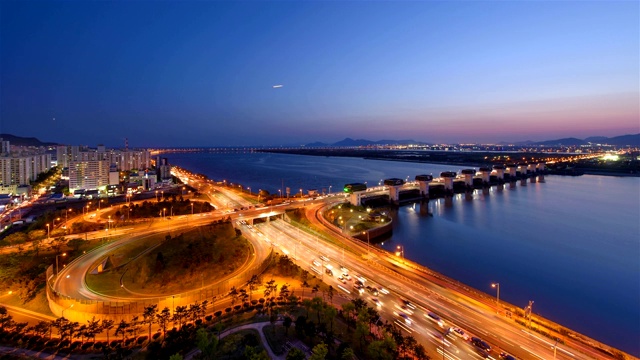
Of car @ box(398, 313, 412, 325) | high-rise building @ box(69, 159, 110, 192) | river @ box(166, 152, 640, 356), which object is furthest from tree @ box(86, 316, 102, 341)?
high-rise building @ box(69, 159, 110, 192)

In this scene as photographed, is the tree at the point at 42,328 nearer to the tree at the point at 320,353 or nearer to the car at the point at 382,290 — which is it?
the tree at the point at 320,353

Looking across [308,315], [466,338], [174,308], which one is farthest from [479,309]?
[174,308]

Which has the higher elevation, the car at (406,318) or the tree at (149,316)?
the car at (406,318)

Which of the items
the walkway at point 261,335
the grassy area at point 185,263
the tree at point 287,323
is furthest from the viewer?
the grassy area at point 185,263

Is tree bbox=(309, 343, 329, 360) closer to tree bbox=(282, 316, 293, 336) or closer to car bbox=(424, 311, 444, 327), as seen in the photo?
tree bbox=(282, 316, 293, 336)

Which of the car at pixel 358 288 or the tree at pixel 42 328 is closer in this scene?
the tree at pixel 42 328

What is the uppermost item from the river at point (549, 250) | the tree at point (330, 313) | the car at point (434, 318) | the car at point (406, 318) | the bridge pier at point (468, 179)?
the bridge pier at point (468, 179)

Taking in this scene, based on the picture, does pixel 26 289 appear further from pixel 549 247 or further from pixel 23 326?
pixel 549 247

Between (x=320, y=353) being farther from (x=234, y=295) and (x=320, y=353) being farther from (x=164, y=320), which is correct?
(x=234, y=295)

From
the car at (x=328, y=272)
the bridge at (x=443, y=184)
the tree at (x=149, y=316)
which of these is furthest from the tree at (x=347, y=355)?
the bridge at (x=443, y=184)
